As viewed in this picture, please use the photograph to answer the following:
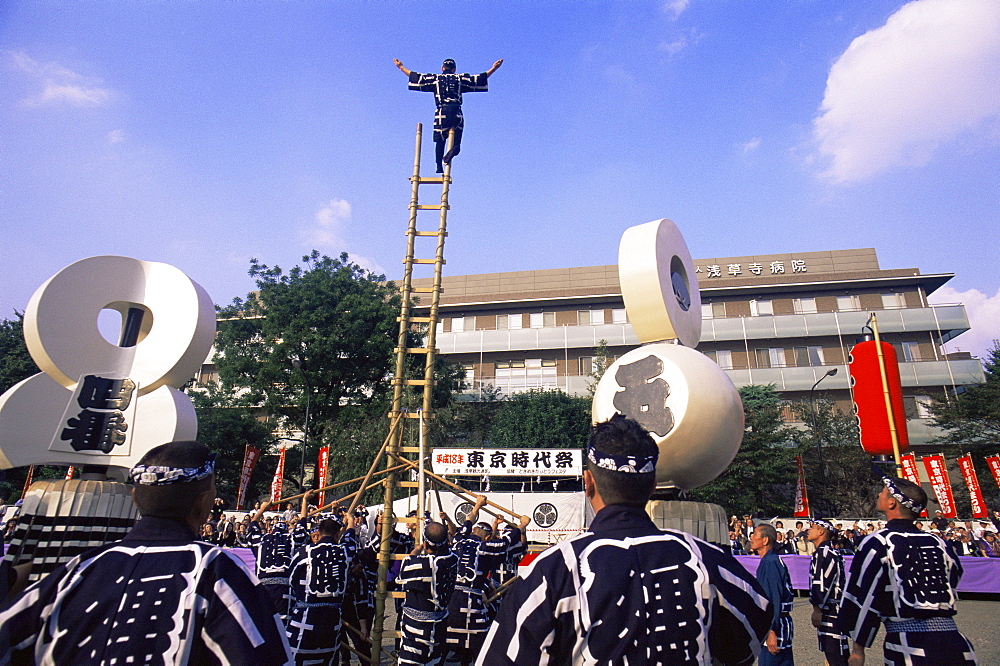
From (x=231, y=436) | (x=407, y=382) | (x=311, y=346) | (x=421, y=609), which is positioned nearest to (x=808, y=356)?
(x=311, y=346)

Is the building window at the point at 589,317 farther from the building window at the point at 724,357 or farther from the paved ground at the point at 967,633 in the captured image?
the paved ground at the point at 967,633

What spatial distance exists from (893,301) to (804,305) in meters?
4.28

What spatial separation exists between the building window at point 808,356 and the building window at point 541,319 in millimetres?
12733

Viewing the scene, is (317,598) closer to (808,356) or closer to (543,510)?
(543,510)

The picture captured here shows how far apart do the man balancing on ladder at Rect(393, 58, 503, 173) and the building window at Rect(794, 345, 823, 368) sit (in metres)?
28.3

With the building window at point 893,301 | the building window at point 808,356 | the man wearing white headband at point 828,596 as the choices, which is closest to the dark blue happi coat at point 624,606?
the man wearing white headband at point 828,596

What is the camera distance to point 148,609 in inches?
78.7

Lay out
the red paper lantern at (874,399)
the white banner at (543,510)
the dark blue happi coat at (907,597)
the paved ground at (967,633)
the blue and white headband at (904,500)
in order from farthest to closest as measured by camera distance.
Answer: the white banner at (543,510), the red paper lantern at (874,399), the paved ground at (967,633), the blue and white headband at (904,500), the dark blue happi coat at (907,597)

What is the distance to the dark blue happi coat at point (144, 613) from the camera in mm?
1973

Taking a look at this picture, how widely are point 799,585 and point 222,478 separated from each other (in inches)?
902

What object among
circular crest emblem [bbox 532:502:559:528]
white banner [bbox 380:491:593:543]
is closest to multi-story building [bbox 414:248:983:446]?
white banner [bbox 380:491:593:543]

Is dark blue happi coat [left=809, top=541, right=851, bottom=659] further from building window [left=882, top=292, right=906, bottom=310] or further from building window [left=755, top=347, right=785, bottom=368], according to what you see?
building window [left=882, top=292, right=906, bottom=310]

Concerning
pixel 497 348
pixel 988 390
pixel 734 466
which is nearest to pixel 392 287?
pixel 497 348

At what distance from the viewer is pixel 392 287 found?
95.2ft
